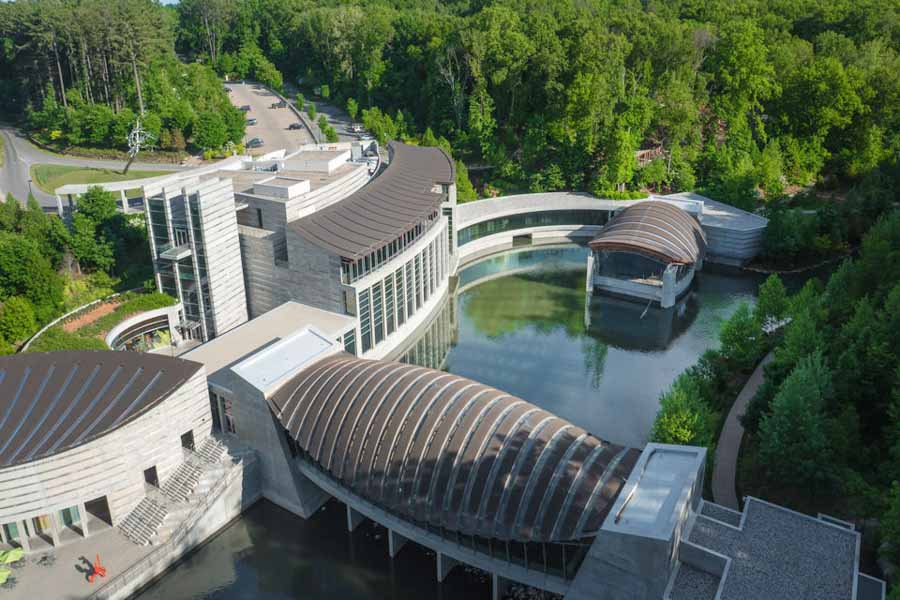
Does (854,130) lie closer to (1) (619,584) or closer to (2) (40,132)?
(1) (619,584)

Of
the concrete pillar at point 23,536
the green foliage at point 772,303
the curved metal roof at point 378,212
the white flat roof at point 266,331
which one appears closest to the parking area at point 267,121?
the curved metal roof at point 378,212

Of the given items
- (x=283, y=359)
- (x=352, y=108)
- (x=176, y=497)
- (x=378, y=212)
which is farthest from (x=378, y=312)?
(x=352, y=108)

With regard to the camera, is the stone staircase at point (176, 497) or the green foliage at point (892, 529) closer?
the green foliage at point (892, 529)

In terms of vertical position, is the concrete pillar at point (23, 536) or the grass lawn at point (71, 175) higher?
the grass lawn at point (71, 175)

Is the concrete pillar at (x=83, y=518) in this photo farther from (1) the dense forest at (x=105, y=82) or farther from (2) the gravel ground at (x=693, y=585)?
(1) the dense forest at (x=105, y=82)

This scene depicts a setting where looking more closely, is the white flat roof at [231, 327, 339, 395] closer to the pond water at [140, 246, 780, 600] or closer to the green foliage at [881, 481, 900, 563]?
the pond water at [140, 246, 780, 600]

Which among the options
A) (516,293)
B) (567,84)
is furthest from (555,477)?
(567,84)

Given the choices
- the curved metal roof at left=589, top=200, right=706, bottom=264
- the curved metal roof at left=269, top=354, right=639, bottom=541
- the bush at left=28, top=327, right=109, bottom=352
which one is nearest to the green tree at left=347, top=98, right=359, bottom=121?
the curved metal roof at left=589, top=200, right=706, bottom=264
